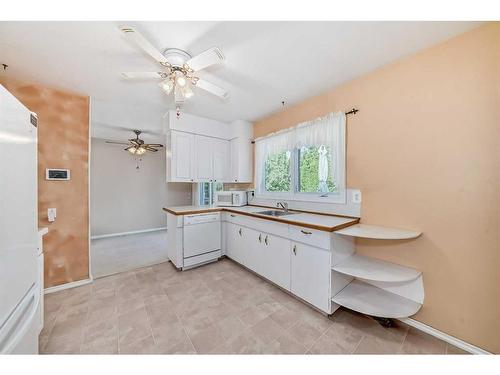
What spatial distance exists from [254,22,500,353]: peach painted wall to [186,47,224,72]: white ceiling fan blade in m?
1.56

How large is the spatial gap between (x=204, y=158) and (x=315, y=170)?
6.05ft

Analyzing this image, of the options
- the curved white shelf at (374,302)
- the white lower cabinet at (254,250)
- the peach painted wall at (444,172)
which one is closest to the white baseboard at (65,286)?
the white lower cabinet at (254,250)

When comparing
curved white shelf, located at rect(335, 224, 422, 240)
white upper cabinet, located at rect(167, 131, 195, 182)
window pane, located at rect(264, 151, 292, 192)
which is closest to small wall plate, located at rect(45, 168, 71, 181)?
white upper cabinet, located at rect(167, 131, 195, 182)

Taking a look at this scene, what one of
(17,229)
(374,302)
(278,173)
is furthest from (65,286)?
(374,302)

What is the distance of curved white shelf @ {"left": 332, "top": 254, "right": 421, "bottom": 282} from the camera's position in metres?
1.49

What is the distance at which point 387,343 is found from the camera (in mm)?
1422

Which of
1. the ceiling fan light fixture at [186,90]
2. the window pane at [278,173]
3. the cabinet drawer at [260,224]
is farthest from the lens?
the window pane at [278,173]

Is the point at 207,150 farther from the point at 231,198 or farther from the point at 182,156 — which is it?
the point at 231,198

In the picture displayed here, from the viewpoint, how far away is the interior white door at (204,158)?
Answer: 123 inches

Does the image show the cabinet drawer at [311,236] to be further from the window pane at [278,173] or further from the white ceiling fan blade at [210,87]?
the white ceiling fan blade at [210,87]

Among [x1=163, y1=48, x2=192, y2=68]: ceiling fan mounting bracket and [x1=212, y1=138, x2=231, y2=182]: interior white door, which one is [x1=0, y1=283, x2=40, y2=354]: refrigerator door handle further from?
[x1=212, y1=138, x2=231, y2=182]: interior white door

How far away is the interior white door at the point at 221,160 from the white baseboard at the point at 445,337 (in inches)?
115

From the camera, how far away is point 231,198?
3.19m

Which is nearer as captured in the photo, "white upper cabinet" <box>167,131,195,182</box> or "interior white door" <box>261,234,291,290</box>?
"interior white door" <box>261,234,291,290</box>
